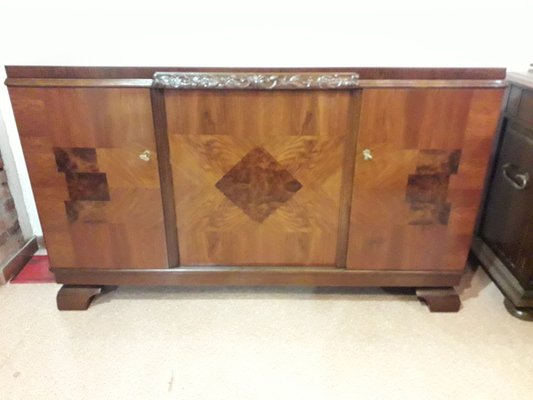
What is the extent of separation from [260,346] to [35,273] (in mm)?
965

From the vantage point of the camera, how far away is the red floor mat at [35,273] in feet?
5.46

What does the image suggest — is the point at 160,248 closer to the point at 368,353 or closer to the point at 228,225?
the point at 228,225

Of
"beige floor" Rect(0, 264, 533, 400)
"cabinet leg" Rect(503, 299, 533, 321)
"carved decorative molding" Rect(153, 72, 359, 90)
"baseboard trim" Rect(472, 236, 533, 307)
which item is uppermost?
"carved decorative molding" Rect(153, 72, 359, 90)

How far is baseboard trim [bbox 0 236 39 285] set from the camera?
1.64 m

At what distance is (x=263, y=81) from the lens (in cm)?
119

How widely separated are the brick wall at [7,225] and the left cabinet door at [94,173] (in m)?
0.36

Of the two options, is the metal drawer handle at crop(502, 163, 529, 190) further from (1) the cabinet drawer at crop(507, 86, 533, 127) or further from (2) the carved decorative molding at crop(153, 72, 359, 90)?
(2) the carved decorative molding at crop(153, 72, 359, 90)

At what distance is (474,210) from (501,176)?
0.30 m

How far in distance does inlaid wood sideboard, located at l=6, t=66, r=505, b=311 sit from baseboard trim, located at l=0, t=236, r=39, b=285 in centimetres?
32

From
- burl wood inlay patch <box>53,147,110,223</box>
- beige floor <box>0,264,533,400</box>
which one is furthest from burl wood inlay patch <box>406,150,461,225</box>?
burl wood inlay patch <box>53,147,110,223</box>

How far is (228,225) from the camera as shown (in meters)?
1.39

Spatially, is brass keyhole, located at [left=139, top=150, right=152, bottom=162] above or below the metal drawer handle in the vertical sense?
above
